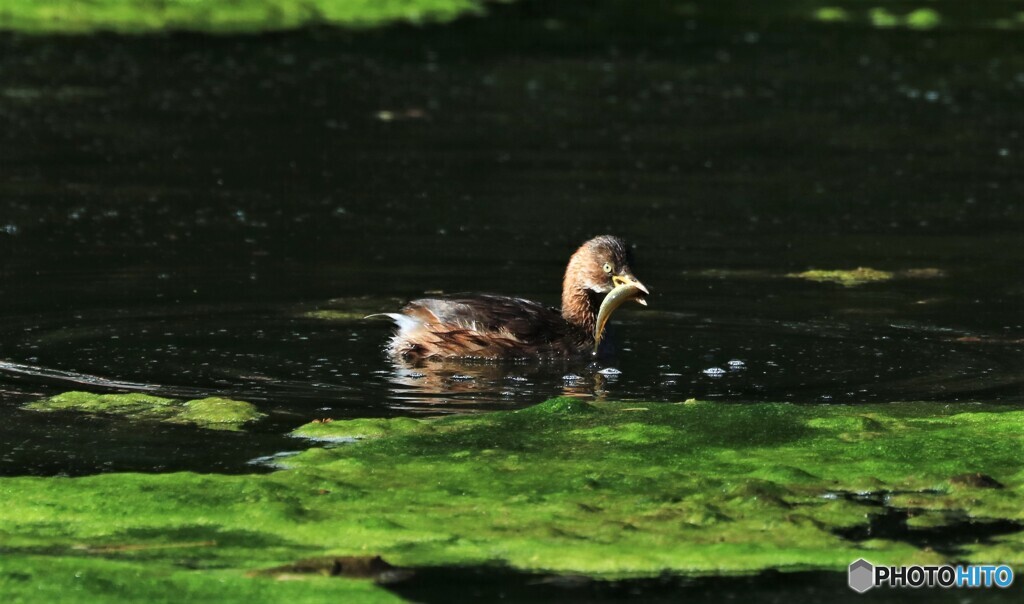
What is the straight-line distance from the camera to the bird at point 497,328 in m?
11.1

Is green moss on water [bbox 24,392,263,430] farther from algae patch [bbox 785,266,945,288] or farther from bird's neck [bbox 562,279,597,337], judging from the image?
algae patch [bbox 785,266,945,288]

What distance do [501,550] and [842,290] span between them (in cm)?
663

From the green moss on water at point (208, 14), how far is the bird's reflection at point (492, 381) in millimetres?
16419

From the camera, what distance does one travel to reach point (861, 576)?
6.85 m

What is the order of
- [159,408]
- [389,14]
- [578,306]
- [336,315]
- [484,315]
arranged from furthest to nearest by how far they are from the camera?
[389,14] < [336,315] < [578,306] < [484,315] < [159,408]

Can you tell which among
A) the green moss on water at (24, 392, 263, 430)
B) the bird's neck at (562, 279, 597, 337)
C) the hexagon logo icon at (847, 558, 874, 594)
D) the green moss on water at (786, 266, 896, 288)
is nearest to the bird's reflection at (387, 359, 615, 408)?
the bird's neck at (562, 279, 597, 337)

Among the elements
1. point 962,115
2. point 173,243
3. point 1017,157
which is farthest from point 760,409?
point 962,115

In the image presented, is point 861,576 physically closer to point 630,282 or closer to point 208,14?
point 630,282

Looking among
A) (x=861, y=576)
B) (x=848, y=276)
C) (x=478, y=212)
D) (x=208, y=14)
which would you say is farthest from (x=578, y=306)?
(x=208, y=14)

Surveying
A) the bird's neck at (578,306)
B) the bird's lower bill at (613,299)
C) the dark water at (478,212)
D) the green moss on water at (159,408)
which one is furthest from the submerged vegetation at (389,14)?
the green moss on water at (159,408)

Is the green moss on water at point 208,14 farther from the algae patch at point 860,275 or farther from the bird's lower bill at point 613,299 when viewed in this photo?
the bird's lower bill at point 613,299

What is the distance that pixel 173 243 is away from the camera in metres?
14.4

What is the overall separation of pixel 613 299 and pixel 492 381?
1.28 metres

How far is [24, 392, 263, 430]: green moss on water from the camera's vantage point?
9.17 m
